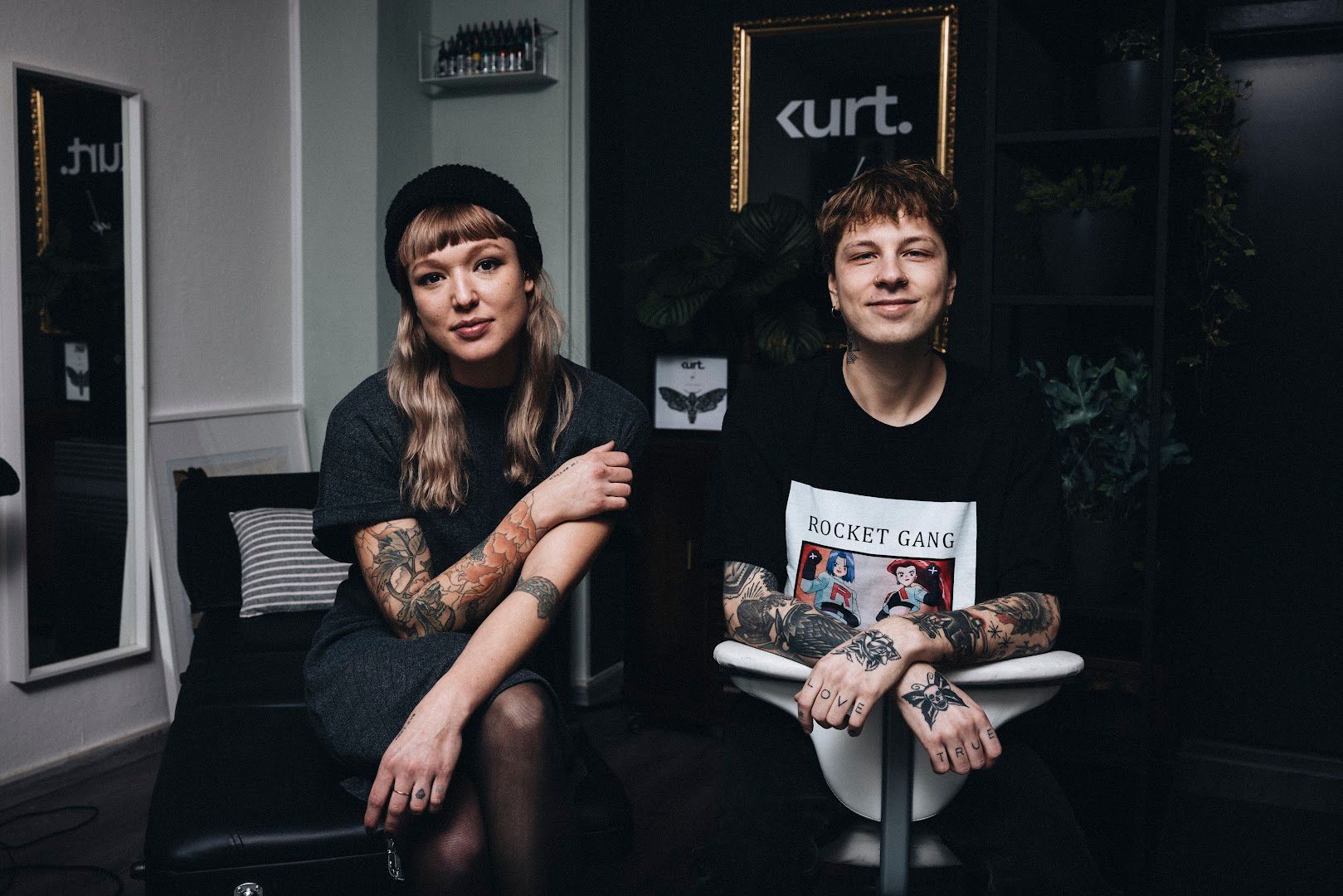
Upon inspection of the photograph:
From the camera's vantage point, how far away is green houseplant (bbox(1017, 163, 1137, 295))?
94.3 inches

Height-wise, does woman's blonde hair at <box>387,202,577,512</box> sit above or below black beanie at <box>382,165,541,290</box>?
below

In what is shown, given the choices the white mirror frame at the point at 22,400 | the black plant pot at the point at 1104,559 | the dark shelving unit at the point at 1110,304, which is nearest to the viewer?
the dark shelving unit at the point at 1110,304

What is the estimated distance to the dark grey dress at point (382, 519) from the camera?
156 centimetres

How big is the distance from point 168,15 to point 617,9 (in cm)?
137

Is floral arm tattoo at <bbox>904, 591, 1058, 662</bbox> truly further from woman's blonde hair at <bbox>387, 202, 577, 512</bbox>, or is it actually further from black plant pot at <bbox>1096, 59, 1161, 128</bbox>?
black plant pot at <bbox>1096, 59, 1161, 128</bbox>

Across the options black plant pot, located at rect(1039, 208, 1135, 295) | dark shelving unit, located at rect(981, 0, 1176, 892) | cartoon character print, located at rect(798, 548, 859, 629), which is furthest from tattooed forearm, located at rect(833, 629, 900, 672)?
black plant pot, located at rect(1039, 208, 1135, 295)

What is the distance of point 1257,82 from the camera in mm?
2961

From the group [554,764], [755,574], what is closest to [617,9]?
[755,574]

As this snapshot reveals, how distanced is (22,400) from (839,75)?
2.44 meters

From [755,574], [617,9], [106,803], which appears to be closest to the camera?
[755,574]

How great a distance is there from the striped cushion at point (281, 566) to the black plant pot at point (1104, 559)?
5.56 feet

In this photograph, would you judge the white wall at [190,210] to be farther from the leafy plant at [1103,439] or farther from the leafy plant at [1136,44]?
the leafy plant at [1136,44]

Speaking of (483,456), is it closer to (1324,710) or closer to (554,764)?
(554,764)

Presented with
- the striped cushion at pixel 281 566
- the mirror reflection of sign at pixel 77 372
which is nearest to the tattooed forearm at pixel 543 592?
the striped cushion at pixel 281 566
